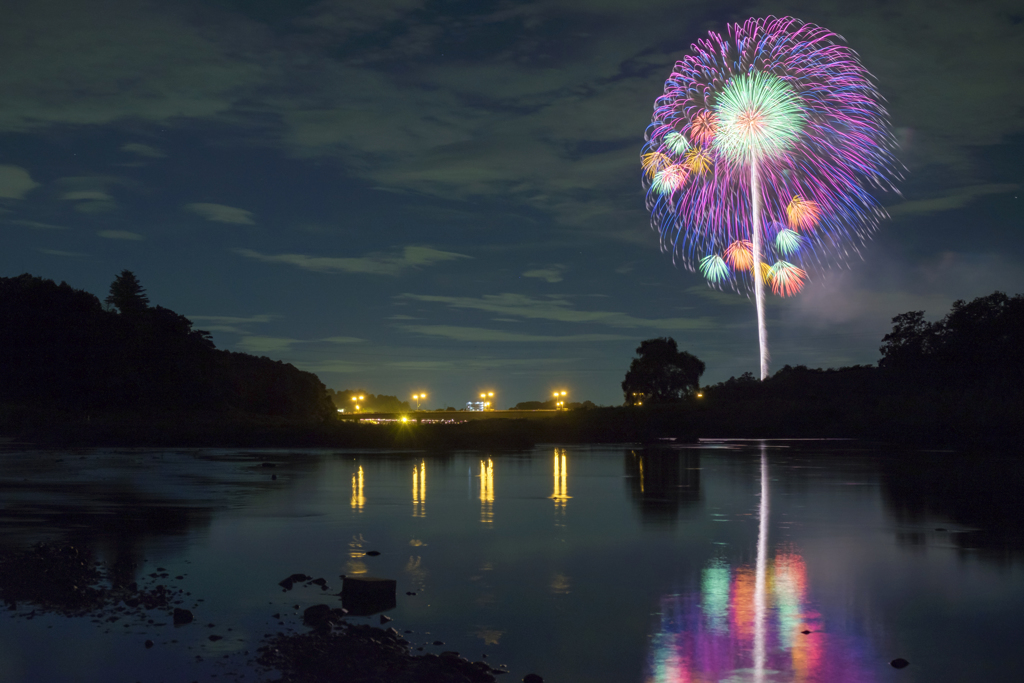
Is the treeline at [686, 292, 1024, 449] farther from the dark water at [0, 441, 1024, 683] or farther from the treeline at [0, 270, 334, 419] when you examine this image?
the treeline at [0, 270, 334, 419]

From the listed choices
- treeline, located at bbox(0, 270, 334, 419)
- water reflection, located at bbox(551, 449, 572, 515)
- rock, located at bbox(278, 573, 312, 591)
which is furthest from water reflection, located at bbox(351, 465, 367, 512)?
treeline, located at bbox(0, 270, 334, 419)

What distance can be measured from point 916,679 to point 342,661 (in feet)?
22.7

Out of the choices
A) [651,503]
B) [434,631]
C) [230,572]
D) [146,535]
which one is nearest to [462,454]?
[651,503]

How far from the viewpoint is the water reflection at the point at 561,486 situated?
97.2 feet

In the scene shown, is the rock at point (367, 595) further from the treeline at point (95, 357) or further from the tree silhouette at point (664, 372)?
the tree silhouette at point (664, 372)

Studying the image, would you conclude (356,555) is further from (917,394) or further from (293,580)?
(917,394)

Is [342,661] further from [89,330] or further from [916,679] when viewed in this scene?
[89,330]

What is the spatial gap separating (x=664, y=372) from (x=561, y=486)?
122 metres

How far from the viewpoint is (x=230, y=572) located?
55.0 ft

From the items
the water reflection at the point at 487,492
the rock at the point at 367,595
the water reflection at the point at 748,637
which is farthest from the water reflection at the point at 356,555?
the water reflection at the point at 748,637

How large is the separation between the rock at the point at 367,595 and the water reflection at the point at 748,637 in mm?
4208

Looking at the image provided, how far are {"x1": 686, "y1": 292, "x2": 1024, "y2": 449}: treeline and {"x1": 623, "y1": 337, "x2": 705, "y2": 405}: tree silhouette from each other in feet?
135

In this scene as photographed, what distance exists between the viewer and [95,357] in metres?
107

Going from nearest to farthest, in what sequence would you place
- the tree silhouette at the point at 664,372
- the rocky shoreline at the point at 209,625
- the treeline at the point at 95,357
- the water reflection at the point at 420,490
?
the rocky shoreline at the point at 209,625
the water reflection at the point at 420,490
the treeline at the point at 95,357
the tree silhouette at the point at 664,372
